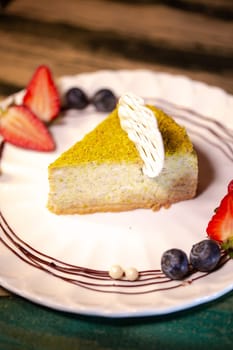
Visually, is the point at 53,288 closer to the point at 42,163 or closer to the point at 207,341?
the point at 207,341

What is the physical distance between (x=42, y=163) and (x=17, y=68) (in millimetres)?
794

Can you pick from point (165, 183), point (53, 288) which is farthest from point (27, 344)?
point (165, 183)

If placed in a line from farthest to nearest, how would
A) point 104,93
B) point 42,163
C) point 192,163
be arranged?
point 104,93, point 42,163, point 192,163

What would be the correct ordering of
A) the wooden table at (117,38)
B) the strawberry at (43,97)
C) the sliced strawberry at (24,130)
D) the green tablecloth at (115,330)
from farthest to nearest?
the wooden table at (117,38) < the strawberry at (43,97) < the sliced strawberry at (24,130) < the green tablecloth at (115,330)

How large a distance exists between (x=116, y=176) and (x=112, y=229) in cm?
20

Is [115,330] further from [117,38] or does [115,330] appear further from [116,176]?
[117,38]

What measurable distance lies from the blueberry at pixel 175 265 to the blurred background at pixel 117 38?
1.17m

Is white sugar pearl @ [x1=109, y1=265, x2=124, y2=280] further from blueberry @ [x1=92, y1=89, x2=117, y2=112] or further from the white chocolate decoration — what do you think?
blueberry @ [x1=92, y1=89, x2=117, y2=112]

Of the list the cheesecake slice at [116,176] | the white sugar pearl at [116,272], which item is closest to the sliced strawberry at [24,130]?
the cheesecake slice at [116,176]

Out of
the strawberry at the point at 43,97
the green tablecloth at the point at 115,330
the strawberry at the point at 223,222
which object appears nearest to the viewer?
the green tablecloth at the point at 115,330

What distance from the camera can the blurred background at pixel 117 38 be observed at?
3008mm

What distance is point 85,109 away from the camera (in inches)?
A: 106

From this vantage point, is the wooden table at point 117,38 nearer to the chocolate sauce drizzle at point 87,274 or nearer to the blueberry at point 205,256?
the chocolate sauce drizzle at point 87,274

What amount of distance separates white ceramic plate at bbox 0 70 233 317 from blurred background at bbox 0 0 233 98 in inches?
10.8
